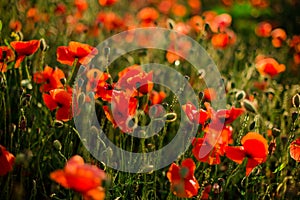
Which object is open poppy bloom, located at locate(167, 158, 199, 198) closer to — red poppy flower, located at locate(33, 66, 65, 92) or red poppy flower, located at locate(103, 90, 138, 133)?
red poppy flower, located at locate(103, 90, 138, 133)

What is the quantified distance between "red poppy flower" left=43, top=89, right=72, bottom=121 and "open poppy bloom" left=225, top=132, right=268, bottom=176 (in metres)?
0.63

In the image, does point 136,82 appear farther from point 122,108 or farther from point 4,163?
point 4,163

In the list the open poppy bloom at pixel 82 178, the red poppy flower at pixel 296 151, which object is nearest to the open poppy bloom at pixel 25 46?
the open poppy bloom at pixel 82 178

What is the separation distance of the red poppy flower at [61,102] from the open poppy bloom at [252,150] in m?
0.63

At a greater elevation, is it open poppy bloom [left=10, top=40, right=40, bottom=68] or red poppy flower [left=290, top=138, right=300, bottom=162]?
red poppy flower [left=290, top=138, right=300, bottom=162]

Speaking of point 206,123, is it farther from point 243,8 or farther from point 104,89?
point 243,8

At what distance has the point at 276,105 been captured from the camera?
9.67 ft

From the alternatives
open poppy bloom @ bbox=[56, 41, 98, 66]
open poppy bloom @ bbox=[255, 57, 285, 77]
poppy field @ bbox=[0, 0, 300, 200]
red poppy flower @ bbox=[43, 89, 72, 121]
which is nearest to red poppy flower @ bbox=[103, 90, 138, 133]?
poppy field @ bbox=[0, 0, 300, 200]

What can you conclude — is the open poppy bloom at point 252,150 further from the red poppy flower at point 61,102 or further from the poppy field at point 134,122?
the red poppy flower at point 61,102

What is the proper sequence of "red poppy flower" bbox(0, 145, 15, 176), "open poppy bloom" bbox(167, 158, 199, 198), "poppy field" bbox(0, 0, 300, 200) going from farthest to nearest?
"poppy field" bbox(0, 0, 300, 200), "open poppy bloom" bbox(167, 158, 199, 198), "red poppy flower" bbox(0, 145, 15, 176)

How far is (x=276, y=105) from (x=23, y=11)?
6.50ft

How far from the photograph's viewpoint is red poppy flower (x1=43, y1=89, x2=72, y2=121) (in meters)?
1.91

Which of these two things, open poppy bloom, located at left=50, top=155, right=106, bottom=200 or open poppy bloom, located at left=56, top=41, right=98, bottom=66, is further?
open poppy bloom, located at left=56, top=41, right=98, bottom=66

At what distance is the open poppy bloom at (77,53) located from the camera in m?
2.05
